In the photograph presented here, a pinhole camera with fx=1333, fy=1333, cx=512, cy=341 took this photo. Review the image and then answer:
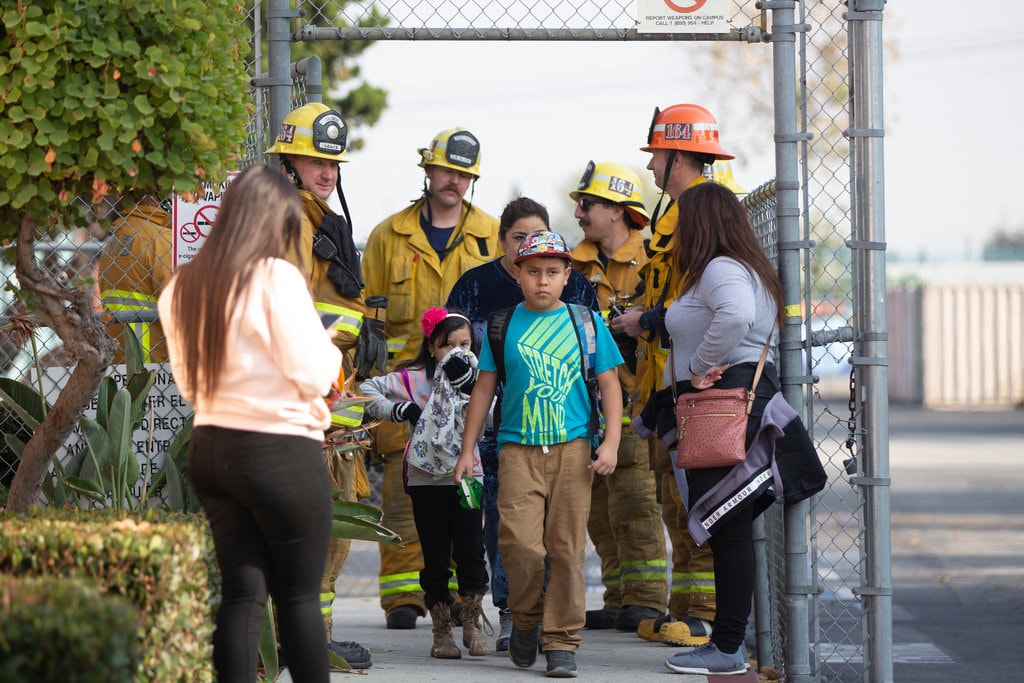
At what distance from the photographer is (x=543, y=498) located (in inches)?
225

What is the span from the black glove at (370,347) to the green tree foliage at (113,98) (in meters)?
1.30

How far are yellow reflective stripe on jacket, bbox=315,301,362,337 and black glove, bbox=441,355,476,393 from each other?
469mm

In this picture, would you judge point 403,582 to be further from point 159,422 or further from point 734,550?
point 734,550

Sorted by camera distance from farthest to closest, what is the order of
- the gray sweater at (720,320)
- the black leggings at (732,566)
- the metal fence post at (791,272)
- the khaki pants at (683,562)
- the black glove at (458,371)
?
the khaki pants at (683,562), the black glove at (458,371), the metal fence post at (791,272), the black leggings at (732,566), the gray sweater at (720,320)

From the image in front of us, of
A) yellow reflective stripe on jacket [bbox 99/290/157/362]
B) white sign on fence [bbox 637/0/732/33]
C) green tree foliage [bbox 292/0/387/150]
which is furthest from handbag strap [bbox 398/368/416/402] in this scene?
green tree foliage [bbox 292/0/387/150]

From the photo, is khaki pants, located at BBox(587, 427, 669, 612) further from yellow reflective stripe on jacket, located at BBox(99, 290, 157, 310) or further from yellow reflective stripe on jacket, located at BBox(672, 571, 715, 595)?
yellow reflective stripe on jacket, located at BBox(99, 290, 157, 310)

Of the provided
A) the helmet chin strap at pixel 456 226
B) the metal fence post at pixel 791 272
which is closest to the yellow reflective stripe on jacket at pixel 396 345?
the helmet chin strap at pixel 456 226

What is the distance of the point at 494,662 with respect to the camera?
6.11 metres

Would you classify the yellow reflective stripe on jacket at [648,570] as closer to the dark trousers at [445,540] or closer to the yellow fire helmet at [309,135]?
the dark trousers at [445,540]

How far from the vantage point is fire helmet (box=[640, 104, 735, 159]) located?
6.46m

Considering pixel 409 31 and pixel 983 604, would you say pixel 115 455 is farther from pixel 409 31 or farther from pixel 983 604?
pixel 983 604

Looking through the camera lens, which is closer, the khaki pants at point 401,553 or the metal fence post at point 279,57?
the metal fence post at point 279,57

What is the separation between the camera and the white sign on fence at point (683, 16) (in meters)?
5.99

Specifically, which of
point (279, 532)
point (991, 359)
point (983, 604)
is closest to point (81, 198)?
point (279, 532)
